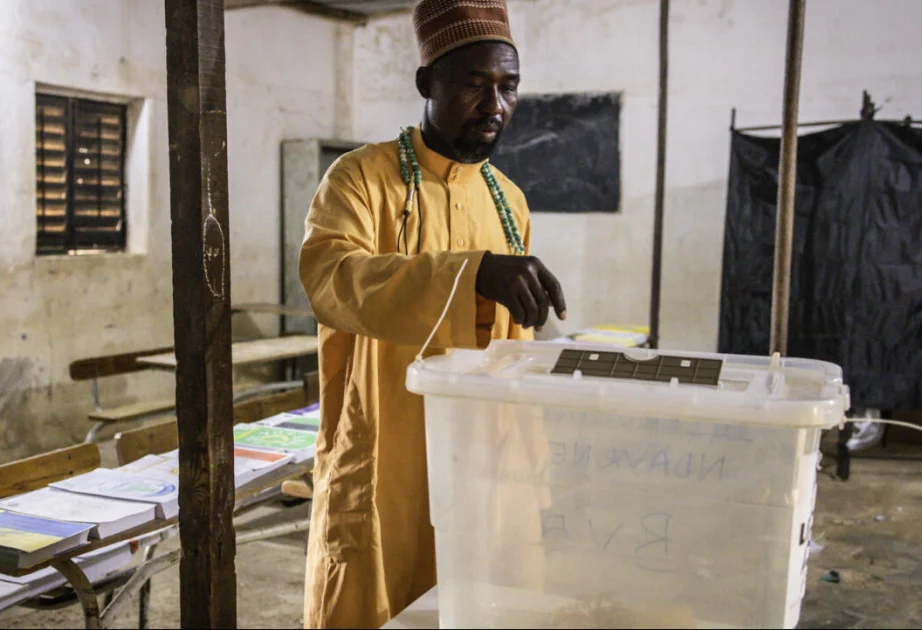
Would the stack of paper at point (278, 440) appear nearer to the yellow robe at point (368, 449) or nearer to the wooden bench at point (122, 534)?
the wooden bench at point (122, 534)

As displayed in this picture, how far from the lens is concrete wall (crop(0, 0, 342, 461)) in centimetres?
495

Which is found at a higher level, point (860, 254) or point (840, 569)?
point (860, 254)

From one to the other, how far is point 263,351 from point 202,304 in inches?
174

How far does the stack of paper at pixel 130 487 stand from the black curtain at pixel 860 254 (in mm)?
3536

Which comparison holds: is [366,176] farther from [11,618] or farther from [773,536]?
[11,618]

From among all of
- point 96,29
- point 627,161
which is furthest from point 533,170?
point 96,29

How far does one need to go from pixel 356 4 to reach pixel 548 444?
6.75 meters

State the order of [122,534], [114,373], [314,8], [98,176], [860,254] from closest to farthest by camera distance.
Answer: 1. [122,534]
2. [860,254]
3. [114,373]
4. [98,176]
5. [314,8]

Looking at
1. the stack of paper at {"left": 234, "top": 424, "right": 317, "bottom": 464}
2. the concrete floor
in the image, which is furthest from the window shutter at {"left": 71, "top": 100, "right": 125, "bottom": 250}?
the stack of paper at {"left": 234, "top": 424, "right": 317, "bottom": 464}

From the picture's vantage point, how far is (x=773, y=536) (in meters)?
0.85

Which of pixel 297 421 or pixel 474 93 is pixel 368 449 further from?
pixel 297 421

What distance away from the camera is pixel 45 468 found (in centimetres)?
262

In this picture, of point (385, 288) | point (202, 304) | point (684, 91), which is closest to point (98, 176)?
point (684, 91)

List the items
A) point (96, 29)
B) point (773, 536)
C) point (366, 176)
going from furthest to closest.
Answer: point (96, 29)
point (366, 176)
point (773, 536)
